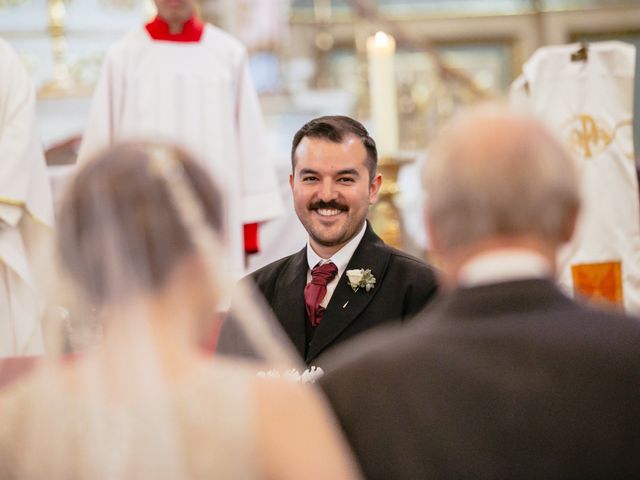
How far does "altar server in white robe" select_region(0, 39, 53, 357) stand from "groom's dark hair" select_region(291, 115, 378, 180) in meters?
1.88

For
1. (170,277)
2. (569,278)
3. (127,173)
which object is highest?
(127,173)

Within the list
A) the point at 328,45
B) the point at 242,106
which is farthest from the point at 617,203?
the point at 328,45

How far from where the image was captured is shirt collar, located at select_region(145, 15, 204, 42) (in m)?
5.51

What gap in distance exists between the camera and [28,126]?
16.9 feet

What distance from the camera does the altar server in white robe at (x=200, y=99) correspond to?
213 inches

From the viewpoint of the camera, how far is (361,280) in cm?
331

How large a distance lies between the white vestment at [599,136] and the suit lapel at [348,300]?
2184mm

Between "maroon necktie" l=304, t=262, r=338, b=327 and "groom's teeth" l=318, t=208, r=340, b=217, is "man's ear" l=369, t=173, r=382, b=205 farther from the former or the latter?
"maroon necktie" l=304, t=262, r=338, b=327

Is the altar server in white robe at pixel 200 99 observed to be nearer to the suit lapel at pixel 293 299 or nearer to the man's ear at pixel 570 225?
the suit lapel at pixel 293 299

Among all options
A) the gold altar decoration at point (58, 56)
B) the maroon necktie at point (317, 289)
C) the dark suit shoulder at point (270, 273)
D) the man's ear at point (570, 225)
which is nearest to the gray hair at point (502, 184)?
the man's ear at point (570, 225)

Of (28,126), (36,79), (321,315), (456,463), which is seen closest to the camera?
(456,463)

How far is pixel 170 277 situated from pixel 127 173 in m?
0.17

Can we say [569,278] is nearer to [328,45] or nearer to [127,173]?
[127,173]

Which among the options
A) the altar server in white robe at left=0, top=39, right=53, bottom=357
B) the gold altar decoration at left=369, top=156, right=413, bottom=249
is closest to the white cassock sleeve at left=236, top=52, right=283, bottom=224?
the gold altar decoration at left=369, top=156, right=413, bottom=249
